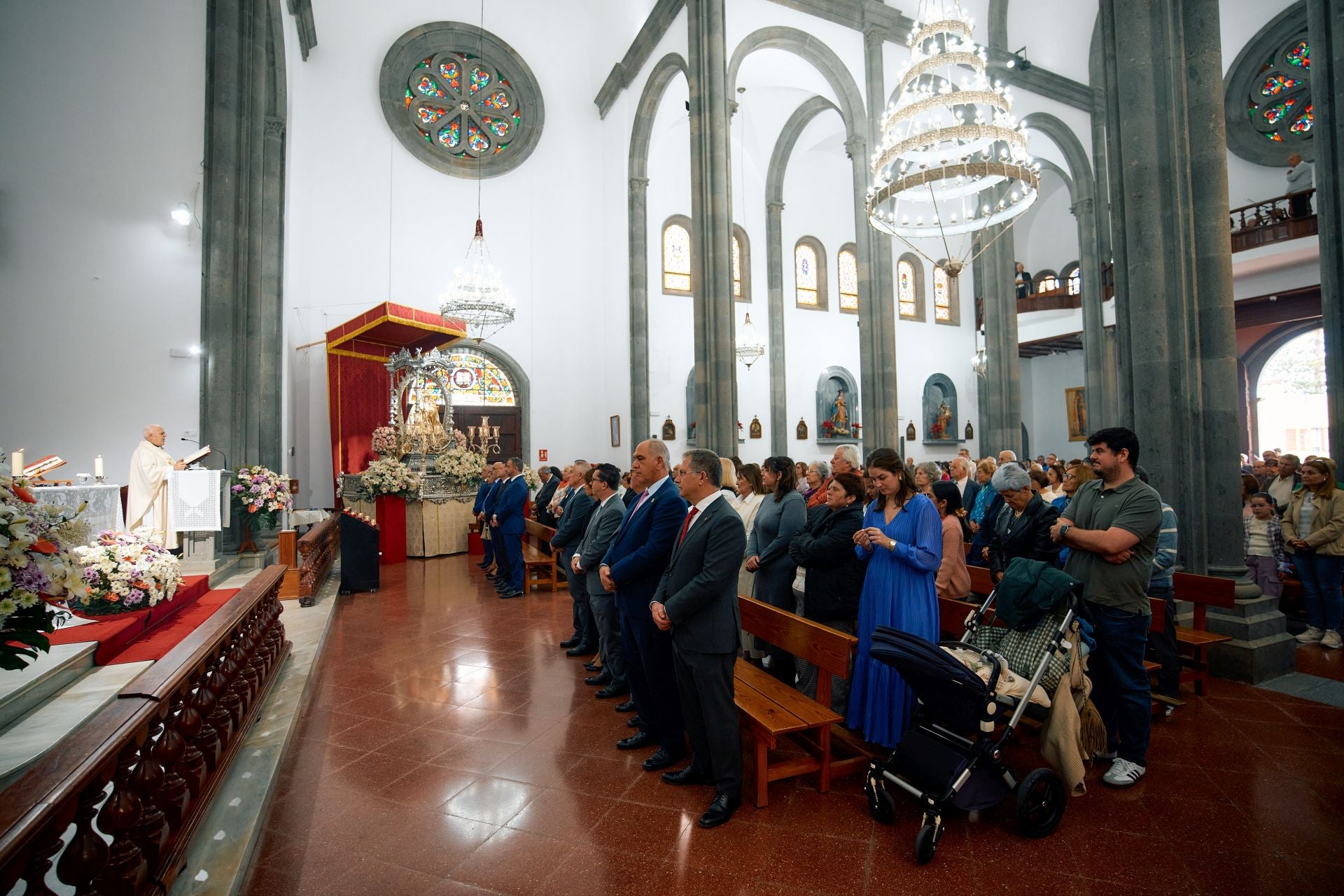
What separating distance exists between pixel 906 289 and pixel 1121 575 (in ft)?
60.6

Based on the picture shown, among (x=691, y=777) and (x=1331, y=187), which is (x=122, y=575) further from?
(x=1331, y=187)

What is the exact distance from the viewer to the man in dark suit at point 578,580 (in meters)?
5.09

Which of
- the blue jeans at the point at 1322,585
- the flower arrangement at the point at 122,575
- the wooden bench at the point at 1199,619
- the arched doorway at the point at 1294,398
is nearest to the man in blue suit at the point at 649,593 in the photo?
the wooden bench at the point at 1199,619

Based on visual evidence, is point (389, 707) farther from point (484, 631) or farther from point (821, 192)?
point (821, 192)

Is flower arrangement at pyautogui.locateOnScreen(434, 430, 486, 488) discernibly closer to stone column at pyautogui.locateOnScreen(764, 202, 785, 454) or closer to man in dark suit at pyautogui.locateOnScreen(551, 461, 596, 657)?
man in dark suit at pyautogui.locateOnScreen(551, 461, 596, 657)

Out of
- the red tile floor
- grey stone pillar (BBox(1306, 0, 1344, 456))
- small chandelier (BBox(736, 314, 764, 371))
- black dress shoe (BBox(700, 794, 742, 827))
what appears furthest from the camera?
small chandelier (BBox(736, 314, 764, 371))

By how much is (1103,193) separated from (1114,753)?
539 inches

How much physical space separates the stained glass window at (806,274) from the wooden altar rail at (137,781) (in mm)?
17080

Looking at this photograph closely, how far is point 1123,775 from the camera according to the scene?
290cm

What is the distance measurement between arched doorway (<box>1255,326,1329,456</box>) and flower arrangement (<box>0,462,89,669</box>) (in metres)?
20.1

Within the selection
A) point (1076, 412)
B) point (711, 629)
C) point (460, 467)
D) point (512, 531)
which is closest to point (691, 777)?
point (711, 629)

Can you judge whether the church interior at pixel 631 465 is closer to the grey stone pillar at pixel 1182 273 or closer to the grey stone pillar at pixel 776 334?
the grey stone pillar at pixel 1182 273

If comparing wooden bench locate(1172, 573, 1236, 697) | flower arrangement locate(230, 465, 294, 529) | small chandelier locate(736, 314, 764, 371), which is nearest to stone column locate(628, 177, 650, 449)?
small chandelier locate(736, 314, 764, 371)

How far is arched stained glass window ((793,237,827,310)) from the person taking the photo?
729 inches
